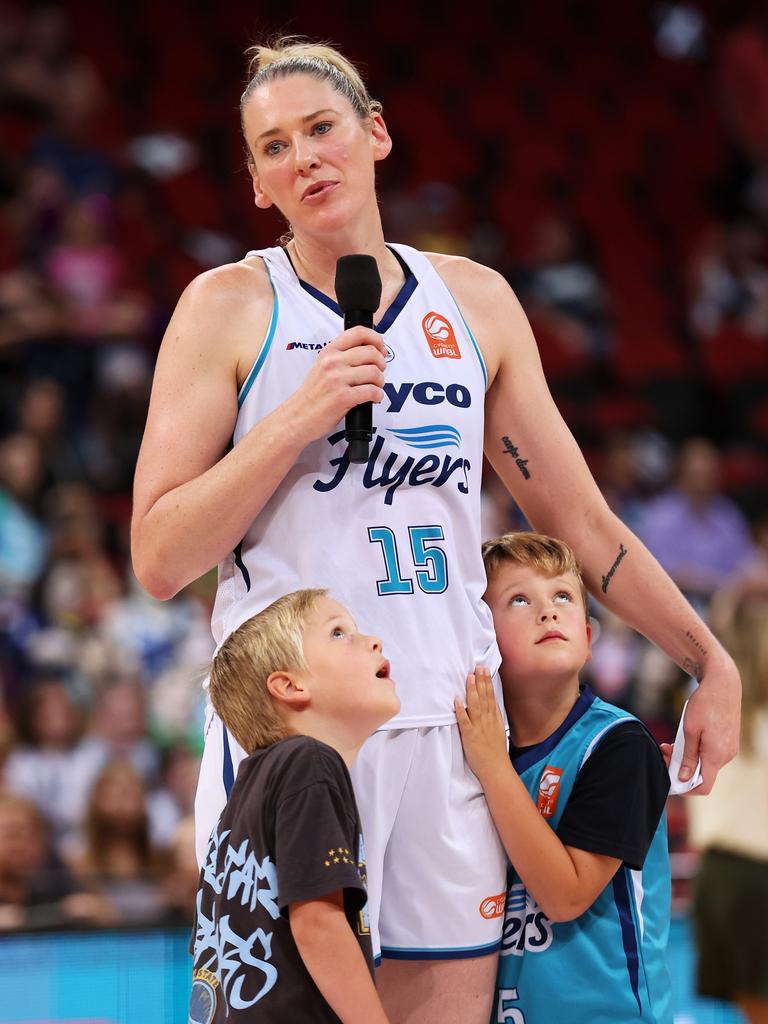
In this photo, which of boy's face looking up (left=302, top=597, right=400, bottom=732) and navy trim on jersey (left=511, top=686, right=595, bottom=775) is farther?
navy trim on jersey (left=511, top=686, right=595, bottom=775)

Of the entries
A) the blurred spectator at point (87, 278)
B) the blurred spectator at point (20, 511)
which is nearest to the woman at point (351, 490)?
the blurred spectator at point (20, 511)

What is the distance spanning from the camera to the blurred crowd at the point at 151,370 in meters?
5.62

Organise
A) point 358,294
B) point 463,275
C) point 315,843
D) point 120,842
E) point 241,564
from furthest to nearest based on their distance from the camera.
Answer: point 120,842 < point 463,275 < point 241,564 < point 358,294 < point 315,843

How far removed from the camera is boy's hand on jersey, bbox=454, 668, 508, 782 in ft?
7.90

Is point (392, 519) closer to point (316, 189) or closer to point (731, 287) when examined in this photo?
point (316, 189)

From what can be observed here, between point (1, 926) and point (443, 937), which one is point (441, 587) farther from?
point (1, 926)

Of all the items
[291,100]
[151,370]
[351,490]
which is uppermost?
[151,370]

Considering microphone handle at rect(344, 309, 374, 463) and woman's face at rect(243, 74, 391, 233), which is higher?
woman's face at rect(243, 74, 391, 233)

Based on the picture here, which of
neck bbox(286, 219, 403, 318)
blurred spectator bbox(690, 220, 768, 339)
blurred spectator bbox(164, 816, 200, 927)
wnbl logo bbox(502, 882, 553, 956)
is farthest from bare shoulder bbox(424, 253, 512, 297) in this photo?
blurred spectator bbox(690, 220, 768, 339)

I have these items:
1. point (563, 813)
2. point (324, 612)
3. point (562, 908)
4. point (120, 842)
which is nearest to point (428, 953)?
point (562, 908)

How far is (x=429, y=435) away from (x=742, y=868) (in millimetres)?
2412

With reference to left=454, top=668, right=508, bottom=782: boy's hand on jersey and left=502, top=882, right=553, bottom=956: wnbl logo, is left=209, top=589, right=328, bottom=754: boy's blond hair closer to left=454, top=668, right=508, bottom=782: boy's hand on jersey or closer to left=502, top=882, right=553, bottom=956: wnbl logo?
left=454, top=668, right=508, bottom=782: boy's hand on jersey

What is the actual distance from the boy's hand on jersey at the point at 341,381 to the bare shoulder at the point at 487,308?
1.33 ft

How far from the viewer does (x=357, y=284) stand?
2.34 meters
